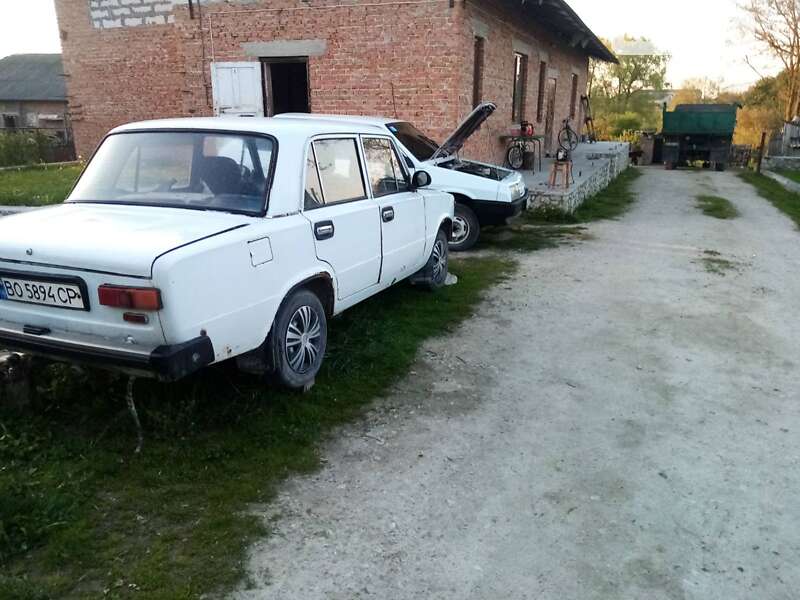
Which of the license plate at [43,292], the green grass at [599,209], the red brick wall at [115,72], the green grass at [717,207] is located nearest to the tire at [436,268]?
the license plate at [43,292]

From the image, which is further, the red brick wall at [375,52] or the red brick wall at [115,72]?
the red brick wall at [115,72]

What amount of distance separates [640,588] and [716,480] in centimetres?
108

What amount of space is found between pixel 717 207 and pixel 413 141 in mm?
7979

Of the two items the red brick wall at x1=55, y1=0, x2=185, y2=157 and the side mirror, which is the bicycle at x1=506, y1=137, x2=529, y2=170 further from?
the side mirror

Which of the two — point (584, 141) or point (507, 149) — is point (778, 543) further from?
point (584, 141)

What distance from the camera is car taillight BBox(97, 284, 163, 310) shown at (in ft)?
9.80

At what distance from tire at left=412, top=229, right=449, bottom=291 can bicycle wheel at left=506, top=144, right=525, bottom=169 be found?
8.67 metres

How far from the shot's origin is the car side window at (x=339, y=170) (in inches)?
174

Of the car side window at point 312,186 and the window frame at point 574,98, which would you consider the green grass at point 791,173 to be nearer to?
the window frame at point 574,98

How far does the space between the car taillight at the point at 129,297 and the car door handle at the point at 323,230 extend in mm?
1307

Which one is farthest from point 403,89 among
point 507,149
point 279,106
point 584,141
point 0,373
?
point 584,141

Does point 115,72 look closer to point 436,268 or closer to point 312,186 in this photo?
point 436,268

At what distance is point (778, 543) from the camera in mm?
2908

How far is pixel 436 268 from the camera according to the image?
6.67m
